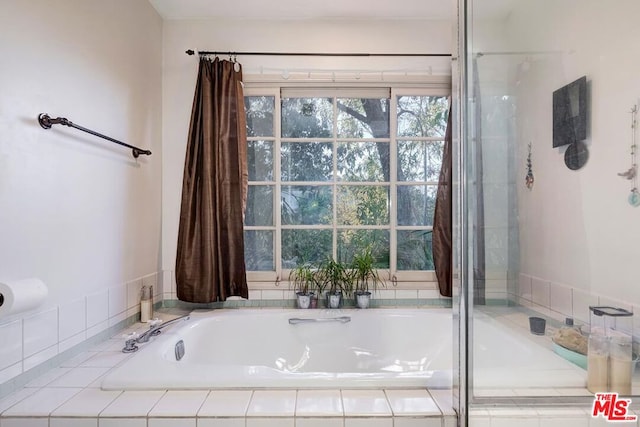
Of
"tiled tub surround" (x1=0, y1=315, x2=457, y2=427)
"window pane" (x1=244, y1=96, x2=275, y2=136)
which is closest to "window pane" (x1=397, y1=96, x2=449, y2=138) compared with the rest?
"window pane" (x1=244, y1=96, x2=275, y2=136)

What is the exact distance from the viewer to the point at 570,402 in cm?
102

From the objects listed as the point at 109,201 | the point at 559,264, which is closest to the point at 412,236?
the point at 559,264

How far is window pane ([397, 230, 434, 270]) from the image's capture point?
2.35 metres

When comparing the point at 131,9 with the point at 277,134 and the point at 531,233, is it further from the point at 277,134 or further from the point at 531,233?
the point at 531,233

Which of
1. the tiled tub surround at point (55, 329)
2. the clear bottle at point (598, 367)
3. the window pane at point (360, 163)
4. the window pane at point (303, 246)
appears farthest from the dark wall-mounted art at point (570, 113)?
the tiled tub surround at point (55, 329)

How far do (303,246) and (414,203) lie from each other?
0.84 meters

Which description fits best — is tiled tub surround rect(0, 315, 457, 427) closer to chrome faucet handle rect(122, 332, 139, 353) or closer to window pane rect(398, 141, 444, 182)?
chrome faucet handle rect(122, 332, 139, 353)

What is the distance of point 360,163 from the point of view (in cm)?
236

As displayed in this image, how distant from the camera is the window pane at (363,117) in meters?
2.36

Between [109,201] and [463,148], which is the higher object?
[463,148]

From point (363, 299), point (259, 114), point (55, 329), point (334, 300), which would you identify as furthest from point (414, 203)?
point (55, 329)

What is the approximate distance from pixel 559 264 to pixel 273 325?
151 centimetres

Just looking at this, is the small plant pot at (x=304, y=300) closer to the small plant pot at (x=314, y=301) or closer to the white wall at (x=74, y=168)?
the small plant pot at (x=314, y=301)

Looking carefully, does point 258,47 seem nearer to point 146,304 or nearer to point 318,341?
point 146,304
